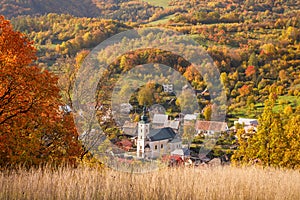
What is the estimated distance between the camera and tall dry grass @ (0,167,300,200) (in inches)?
168

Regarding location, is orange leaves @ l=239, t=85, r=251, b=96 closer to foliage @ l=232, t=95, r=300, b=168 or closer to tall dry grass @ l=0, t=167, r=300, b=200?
foliage @ l=232, t=95, r=300, b=168

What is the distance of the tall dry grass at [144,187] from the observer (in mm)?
4262

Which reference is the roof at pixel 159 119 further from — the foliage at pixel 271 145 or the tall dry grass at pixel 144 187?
the tall dry grass at pixel 144 187

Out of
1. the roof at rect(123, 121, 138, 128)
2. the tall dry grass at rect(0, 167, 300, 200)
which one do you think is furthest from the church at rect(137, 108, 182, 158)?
the tall dry grass at rect(0, 167, 300, 200)

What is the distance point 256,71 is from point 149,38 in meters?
23.1

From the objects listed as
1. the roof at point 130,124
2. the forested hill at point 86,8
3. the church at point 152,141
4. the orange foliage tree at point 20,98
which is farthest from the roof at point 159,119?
the forested hill at point 86,8

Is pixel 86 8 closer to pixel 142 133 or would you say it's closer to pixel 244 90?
pixel 244 90

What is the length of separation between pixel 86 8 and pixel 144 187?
91.2 meters

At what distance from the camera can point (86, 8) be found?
9194 centimetres

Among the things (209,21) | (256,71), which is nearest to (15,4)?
(209,21)

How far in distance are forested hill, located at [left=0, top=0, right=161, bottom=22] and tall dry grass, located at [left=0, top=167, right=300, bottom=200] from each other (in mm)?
75545

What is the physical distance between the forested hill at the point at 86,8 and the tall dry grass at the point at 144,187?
75.5m

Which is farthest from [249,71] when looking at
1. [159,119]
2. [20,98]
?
[20,98]

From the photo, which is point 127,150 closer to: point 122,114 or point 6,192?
point 122,114
